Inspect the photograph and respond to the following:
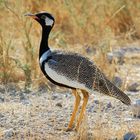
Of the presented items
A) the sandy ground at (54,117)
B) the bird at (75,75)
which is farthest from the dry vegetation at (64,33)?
the bird at (75,75)

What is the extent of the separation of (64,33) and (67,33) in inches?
3.0

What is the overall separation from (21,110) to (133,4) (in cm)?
444

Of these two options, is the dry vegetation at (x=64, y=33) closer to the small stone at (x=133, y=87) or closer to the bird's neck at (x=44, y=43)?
the small stone at (x=133, y=87)

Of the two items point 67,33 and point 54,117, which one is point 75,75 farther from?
point 67,33

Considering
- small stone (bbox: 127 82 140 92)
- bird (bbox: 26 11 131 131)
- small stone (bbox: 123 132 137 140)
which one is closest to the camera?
small stone (bbox: 123 132 137 140)

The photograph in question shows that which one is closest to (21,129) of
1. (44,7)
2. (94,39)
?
(94,39)

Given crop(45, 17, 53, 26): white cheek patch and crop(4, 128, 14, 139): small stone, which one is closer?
crop(4, 128, 14, 139): small stone

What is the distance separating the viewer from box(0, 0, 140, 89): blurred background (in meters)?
7.35

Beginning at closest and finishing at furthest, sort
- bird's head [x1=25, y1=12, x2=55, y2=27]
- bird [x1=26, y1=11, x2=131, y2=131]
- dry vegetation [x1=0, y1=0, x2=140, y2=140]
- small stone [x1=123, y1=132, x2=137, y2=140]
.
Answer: small stone [x1=123, y1=132, x2=137, y2=140], bird [x1=26, y1=11, x2=131, y2=131], bird's head [x1=25, y1=12, x2=55, y2=27], dry vegetation [x1=0, y1=0, x2=140, y2=140]

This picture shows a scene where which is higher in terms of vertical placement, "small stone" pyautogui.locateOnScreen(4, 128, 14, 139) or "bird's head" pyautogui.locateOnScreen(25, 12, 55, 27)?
"bird's head" pyautogui.locateOnScreen(25, 12, 55, 27)

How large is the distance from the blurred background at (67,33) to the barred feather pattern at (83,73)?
1397 mm

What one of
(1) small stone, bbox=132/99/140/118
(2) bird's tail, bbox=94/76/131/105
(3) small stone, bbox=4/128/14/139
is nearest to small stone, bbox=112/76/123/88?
(1) small stone, bbox=132/99/140/118

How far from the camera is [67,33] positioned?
966 cm

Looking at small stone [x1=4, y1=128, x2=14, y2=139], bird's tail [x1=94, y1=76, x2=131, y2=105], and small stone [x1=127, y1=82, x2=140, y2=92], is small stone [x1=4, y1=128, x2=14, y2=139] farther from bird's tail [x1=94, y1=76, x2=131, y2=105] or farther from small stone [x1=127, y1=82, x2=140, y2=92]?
small stone [x1=127, y1=82, x2=140, y2=92]
